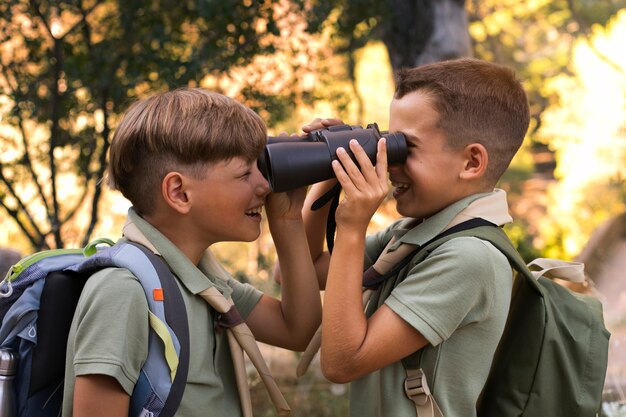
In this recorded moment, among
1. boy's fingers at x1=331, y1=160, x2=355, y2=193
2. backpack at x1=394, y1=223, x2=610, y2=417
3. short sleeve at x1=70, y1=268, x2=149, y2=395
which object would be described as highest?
boy's fingers at x1=331, y1=160, x2=355, y2=193

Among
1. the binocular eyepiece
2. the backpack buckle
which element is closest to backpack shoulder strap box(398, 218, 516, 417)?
the backpack buckle

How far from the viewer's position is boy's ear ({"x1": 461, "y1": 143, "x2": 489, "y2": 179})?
7.02ft

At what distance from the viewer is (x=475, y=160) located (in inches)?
85.0

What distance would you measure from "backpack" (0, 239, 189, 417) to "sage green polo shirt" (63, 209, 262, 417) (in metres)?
0.04

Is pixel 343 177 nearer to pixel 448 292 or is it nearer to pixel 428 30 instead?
pixel 448 292

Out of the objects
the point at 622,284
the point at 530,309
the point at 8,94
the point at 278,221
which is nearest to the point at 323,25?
the point at 8,94

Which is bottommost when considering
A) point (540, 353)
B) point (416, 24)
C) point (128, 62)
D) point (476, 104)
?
point (540, 353)

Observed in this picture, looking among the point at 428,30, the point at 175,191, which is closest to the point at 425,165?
the point at 175,191

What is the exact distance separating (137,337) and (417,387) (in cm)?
65

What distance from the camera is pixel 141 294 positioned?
188cm

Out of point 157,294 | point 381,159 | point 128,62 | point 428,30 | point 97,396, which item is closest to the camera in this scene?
point 97,396

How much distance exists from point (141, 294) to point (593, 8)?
50.6ft

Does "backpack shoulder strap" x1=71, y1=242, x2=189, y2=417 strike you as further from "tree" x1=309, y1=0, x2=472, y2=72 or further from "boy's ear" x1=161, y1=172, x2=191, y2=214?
"tree" x1=309, y1=0, x2=472, y2=72

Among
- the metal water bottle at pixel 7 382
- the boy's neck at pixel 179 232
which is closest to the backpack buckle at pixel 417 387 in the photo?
A: the boy's neck at pixel 179 232
